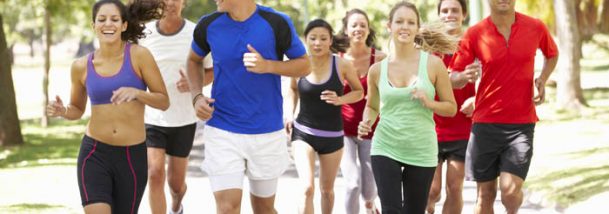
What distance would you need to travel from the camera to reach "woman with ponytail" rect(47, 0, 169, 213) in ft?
23.3

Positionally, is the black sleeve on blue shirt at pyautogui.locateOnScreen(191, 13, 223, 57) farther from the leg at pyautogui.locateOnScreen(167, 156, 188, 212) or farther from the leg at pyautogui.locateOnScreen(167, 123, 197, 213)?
the leg at pyautogui.locateOnScreen(167, 156, 188, 212)

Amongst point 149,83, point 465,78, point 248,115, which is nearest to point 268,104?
point 248,115

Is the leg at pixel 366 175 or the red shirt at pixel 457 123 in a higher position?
the red shirt at pixel 457 123

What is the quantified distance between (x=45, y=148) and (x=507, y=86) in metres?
14.2

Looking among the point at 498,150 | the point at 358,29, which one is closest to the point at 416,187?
the point at 498,150

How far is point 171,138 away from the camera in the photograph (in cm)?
935

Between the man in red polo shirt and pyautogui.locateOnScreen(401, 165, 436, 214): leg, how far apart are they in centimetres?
84

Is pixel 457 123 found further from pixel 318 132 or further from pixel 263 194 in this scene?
pixel 263 194

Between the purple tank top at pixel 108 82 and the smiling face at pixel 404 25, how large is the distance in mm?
1733

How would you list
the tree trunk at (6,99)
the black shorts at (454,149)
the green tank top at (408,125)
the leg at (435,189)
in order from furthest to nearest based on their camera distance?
1. the tree trunk at (6,99)
2. the leg at (435,189)
3. the black shorts at (454,149)
4. the green tank top at (408,125)

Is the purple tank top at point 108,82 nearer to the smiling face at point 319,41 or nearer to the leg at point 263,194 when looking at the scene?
the leg at point 263,194

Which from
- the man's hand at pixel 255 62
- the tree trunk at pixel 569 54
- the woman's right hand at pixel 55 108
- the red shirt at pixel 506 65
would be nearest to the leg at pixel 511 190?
the red shirt at pixel 506 65

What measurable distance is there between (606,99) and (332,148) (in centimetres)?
1864

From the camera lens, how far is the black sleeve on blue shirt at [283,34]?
284 inches
